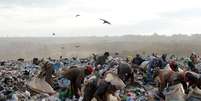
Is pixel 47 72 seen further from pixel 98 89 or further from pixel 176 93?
pixel 98 89

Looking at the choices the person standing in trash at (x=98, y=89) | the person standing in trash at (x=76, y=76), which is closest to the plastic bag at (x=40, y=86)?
the person standing in trash at (x=76, y=76)

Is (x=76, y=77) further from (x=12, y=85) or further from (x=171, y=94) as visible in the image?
(x=12, y=85)

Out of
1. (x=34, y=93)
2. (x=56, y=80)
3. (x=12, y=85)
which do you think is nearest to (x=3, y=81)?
(x=12, y=85)

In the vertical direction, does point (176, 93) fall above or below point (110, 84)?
below

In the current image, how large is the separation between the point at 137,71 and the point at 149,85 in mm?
2256

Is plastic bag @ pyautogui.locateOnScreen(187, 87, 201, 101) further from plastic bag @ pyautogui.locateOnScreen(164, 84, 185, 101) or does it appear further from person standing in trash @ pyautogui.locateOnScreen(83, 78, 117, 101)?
person standing in trash @ pyautogui.locateOnScreen(83, 78, 117, 101)

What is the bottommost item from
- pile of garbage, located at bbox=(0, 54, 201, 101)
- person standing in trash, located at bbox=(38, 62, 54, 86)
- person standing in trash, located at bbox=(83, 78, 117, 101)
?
pile of garbage, located at bbox=(0, 54, 201, 101)

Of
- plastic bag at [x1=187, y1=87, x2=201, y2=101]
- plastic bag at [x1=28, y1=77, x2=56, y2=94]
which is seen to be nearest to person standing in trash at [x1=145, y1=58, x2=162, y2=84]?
plastic bag at [x1=28, y1=77, x2=56, y2=94]

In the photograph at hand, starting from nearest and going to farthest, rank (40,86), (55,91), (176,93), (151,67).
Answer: (176,93) → (40,86) → (55,91) → (151,67)

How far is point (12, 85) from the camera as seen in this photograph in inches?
711

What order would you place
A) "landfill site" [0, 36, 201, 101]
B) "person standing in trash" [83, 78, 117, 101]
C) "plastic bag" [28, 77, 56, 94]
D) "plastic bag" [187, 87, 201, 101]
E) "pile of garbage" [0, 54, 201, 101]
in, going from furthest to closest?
"plastic bag" [28, 77, 56, 94] → "pile of garbage" [0, 54, 201, 101] → "plastic bag" [187, 87, 201, 101] → "landfill site" [0, 36, 201, 101] → "person standing in trash" [83, 78, 117, 101]

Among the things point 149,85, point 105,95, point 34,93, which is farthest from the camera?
point 149,85

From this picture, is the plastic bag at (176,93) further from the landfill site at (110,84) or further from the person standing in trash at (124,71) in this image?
the person standing in trash at (124,71)

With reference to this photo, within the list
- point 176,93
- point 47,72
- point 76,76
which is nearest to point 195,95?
point 176,93
